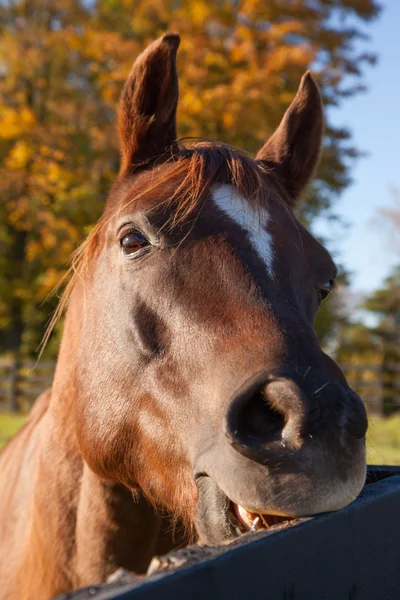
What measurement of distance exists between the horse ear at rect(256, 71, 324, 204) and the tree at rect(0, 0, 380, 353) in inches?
390

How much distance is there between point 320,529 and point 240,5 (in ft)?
47.0

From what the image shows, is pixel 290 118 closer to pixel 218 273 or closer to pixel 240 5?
pixel 218 273

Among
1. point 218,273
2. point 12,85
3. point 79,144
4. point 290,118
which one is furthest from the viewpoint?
point 12,85

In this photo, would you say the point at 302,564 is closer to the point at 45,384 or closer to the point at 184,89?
the point at 184,89

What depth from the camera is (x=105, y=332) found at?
95.1 inches

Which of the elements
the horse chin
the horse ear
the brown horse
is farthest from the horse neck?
the horse ear

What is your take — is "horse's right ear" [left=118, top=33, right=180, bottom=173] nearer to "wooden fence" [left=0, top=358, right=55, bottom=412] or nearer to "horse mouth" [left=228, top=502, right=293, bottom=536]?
"horse mouth" [left=228, top=502, right=293, bottom=536]

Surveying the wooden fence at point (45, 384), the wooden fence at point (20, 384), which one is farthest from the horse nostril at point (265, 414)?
the wooden fence at point (20, 384)

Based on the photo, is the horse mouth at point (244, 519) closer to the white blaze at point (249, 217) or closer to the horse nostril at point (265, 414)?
the horse nostril at point (265, 414)

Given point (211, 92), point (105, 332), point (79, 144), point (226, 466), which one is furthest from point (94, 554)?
point (79, 144)

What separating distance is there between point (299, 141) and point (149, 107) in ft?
2.77

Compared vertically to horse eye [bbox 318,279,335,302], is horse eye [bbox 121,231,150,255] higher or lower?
higher

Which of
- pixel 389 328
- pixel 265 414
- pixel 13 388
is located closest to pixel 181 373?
pixel 265 414

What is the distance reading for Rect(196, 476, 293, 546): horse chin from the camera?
1719 millimetres
